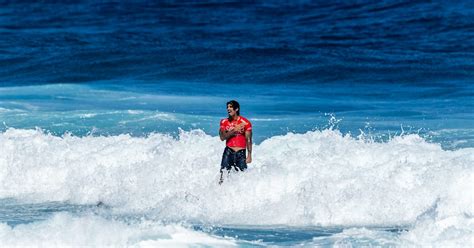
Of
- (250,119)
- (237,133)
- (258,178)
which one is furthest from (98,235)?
(250,119)

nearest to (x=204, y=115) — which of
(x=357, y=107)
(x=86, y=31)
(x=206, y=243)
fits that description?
(x=357, y=107)

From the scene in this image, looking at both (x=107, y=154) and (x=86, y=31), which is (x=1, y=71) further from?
(x=107, y=154)

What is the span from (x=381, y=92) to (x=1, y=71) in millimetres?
12174

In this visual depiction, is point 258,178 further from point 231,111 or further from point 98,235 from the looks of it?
point 98,235

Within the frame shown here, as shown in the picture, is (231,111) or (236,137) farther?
(236,137)

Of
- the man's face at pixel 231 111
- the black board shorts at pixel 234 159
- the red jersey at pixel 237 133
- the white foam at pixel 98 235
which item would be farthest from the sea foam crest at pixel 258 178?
the white foam at pixel 98 235

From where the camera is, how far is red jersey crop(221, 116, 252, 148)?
14094 millimetres

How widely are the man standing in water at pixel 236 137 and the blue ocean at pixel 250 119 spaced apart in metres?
0.56

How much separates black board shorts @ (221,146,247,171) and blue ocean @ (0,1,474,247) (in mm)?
499

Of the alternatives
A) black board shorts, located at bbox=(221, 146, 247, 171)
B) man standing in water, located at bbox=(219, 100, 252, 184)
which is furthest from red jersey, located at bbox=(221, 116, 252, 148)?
black board shorts, located at bbox=(221, 146, 247, 171)

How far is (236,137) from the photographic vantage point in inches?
559

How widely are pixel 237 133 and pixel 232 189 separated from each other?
41.5 inches

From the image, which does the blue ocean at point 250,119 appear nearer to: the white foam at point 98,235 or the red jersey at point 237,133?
the white foam at point 98,235

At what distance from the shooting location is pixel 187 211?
47.6 ft
